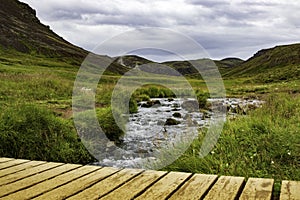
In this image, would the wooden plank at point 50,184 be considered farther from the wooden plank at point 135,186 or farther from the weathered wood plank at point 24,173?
the wooden plank at point 135,186

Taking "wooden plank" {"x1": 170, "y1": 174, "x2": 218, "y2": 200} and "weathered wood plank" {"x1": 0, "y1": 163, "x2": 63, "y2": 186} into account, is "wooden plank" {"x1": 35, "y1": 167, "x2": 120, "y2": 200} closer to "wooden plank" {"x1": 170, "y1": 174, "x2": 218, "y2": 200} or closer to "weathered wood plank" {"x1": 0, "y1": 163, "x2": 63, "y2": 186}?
"weathered wood plank" {"x1": 0, "y1": 163, "x2": 63, "y2": 186}

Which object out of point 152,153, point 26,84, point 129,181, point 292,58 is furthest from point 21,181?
point 292,58

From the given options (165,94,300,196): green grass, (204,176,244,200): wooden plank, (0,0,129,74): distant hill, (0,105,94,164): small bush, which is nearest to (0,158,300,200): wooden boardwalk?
(204,176,244,200): wooden plank

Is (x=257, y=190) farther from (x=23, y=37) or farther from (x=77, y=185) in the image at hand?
(x=23, y=37)

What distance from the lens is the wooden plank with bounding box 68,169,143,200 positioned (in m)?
3.42

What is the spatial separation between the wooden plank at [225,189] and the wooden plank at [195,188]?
0.24ft

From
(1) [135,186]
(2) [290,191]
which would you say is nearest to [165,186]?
(1) [135,186]

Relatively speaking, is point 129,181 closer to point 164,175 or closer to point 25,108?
point 164,175

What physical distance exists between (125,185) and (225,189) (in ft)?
3.39

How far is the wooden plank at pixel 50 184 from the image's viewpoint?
3443 mm

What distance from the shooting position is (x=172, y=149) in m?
6.84

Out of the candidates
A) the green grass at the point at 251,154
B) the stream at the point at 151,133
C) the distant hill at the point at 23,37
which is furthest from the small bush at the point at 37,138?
the distant hill at the point at 23,37

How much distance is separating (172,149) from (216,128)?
1.54 m

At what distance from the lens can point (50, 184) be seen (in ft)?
12.6
